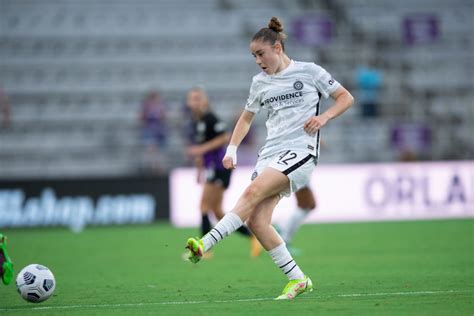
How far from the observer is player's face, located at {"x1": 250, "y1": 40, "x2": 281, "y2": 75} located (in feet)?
26.0

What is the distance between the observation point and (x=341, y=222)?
20.2 metres

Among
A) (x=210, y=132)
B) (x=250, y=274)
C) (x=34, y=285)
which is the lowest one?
(x=250, y=274)

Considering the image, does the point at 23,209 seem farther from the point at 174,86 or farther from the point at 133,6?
the point at 133,6

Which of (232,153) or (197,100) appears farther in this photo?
(197,100)

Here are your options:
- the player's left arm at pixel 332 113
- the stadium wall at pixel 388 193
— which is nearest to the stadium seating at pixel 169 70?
the stadium wall at pixel 388 193

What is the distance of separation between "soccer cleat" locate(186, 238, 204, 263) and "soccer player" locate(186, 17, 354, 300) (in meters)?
0.47

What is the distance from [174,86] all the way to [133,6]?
9.52 feet

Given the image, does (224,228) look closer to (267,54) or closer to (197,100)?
(267,54)

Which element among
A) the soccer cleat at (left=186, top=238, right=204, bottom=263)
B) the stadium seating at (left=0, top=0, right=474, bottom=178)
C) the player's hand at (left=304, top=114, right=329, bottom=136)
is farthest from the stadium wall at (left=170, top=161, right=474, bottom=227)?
the soccer cleat at (left=186, top=238, right=204, bottom=263)

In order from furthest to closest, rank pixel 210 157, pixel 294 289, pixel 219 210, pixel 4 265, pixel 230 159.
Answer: pixel 210 157 → pixel 219 210 → pixel 4 265 → pixel 230 159 → pixel 294 289

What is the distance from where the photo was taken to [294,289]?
7.95 metres

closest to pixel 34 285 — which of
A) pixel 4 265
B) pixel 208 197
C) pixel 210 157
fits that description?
pixel 4 265

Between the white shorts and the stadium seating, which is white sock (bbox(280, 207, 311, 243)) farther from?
the stadium seating

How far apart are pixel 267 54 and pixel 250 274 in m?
3.36
